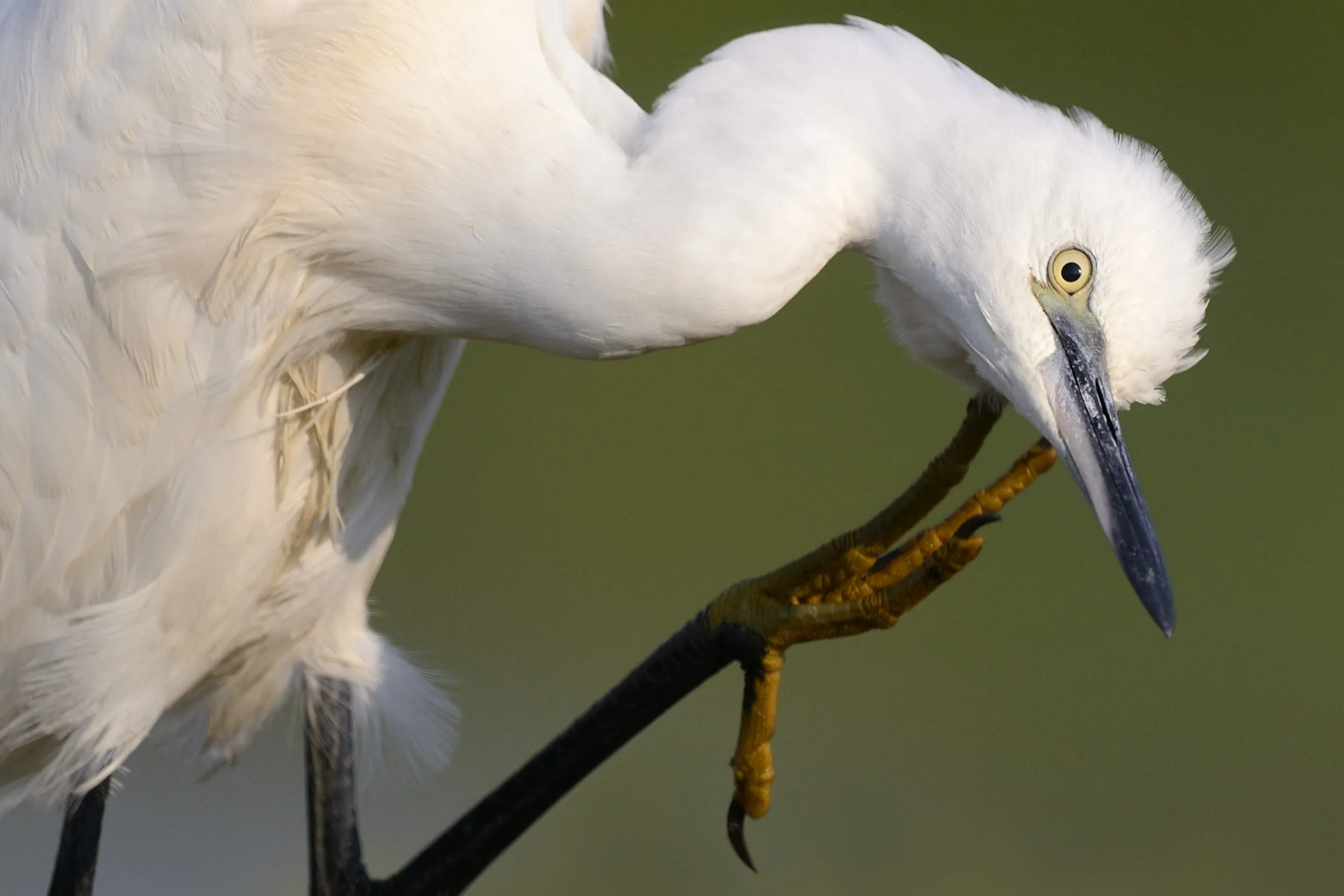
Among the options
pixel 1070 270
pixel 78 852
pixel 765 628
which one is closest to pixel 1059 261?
pixel 1070 270

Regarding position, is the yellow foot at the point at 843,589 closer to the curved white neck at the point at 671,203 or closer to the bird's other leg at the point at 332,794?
the curved white neck at the point at 671,203

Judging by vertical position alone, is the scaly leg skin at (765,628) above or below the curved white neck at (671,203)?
below

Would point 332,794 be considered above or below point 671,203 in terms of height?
below

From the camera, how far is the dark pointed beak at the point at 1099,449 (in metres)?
0.96

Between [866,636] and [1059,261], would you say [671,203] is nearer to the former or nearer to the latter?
[1059,261]

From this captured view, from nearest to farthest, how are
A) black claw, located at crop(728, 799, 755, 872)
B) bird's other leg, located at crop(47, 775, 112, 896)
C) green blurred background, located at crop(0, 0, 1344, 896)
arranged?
1. black claw, located at crop(728, 799, 755, 872)
2. bird's other leg, located at crop(47, 775, 112, 896)
3. green blurred background, located at crop(0, 0, 1344, 896)

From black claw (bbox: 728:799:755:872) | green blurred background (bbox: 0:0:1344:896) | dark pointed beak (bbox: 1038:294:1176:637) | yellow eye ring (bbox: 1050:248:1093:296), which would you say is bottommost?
green blurred background (bbox: 0:0:1344:896)

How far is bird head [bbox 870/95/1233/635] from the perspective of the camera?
94 centimetres

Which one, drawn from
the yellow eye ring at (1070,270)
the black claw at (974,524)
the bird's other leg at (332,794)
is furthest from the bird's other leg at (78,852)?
the yellow eye ring at (1070,270)

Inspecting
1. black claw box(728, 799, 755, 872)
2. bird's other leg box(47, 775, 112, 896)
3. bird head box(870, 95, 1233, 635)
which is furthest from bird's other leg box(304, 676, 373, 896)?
bird head box(870, 95, 1233, 635)

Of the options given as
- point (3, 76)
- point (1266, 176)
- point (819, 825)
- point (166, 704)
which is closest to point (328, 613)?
point (166, 704)

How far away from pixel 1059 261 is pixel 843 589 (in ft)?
1.06

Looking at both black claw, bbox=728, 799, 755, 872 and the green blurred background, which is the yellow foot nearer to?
black claw, bbox=728, 799, 755, 872

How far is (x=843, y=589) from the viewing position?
1.16 metres
